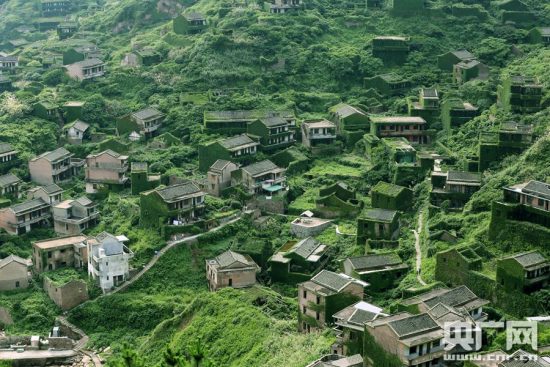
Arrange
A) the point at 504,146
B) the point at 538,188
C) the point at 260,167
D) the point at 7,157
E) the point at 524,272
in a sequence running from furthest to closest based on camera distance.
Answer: the point at 7,157, the point at 260,167, the point at 504,146, the point at 538,188, the point at 524,272

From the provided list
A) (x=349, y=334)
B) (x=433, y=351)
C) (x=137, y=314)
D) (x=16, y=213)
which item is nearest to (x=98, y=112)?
(x=16, y=213)

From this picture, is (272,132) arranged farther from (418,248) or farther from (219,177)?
(418,248)

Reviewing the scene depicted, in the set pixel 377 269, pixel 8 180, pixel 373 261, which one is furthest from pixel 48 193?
pixel 377 269

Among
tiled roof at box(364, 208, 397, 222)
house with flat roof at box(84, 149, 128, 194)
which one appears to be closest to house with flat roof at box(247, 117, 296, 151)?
house with flat roof at box(84, 149, 128, 194)

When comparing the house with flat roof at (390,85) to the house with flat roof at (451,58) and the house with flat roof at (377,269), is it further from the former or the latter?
the house with flat roof at (377,269)

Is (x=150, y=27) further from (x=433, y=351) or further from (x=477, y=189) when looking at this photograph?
(x=433, y=351)

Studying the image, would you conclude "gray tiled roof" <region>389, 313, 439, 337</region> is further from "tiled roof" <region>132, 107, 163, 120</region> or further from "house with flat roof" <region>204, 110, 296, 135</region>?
"tiled roof" <region>132, 107, 163, 120</region>

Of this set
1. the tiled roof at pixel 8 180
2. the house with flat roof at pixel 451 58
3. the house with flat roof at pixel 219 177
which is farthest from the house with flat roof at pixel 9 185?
the house with flat roof at pixel 451 58

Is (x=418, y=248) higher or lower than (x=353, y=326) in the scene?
lower
